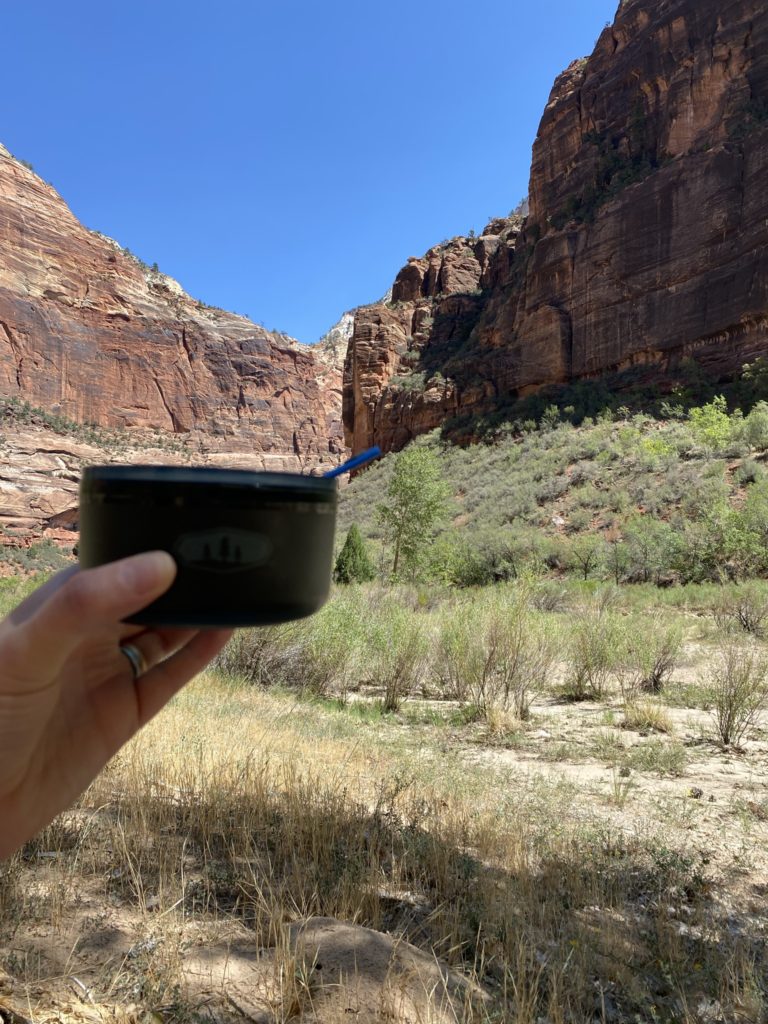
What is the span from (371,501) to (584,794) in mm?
29011

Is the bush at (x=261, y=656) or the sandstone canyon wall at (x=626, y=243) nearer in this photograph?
the bush at (x=261, y=656)

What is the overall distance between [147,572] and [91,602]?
80 mm

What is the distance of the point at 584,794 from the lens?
3.86m

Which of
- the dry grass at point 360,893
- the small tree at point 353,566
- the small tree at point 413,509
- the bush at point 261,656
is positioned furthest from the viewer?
the small tree at point 413,509

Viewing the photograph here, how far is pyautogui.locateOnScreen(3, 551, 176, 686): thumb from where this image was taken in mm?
778

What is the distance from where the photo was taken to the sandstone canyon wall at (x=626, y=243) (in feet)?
88.5

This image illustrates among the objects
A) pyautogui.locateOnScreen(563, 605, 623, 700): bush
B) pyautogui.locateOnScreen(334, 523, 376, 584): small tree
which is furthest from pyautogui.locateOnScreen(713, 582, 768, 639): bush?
pyautogui.locateOnScreen(334, 523, 376, 584): small tree

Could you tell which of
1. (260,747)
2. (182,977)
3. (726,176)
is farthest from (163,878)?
(726,176)

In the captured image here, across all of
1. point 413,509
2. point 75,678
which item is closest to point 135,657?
point 75,678

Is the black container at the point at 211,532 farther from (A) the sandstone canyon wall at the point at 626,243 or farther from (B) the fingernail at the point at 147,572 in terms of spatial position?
(A) the sandstone canyon wall at the point at 626,243

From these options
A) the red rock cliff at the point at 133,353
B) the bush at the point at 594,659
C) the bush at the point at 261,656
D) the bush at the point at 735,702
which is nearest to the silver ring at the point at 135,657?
the bush at the point at 735,702

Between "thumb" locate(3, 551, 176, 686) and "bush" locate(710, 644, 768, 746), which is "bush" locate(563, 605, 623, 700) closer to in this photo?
"bush" locate(710, 644, 768, 746)

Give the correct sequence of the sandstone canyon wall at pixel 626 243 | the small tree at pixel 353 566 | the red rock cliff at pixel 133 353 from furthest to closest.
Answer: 1. the red rock cliff at pixel 133 353
2. the sandstone canyon wall at pixel 626 243
3. the small tree at pixel 353 566

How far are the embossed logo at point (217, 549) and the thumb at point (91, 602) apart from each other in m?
0.03
